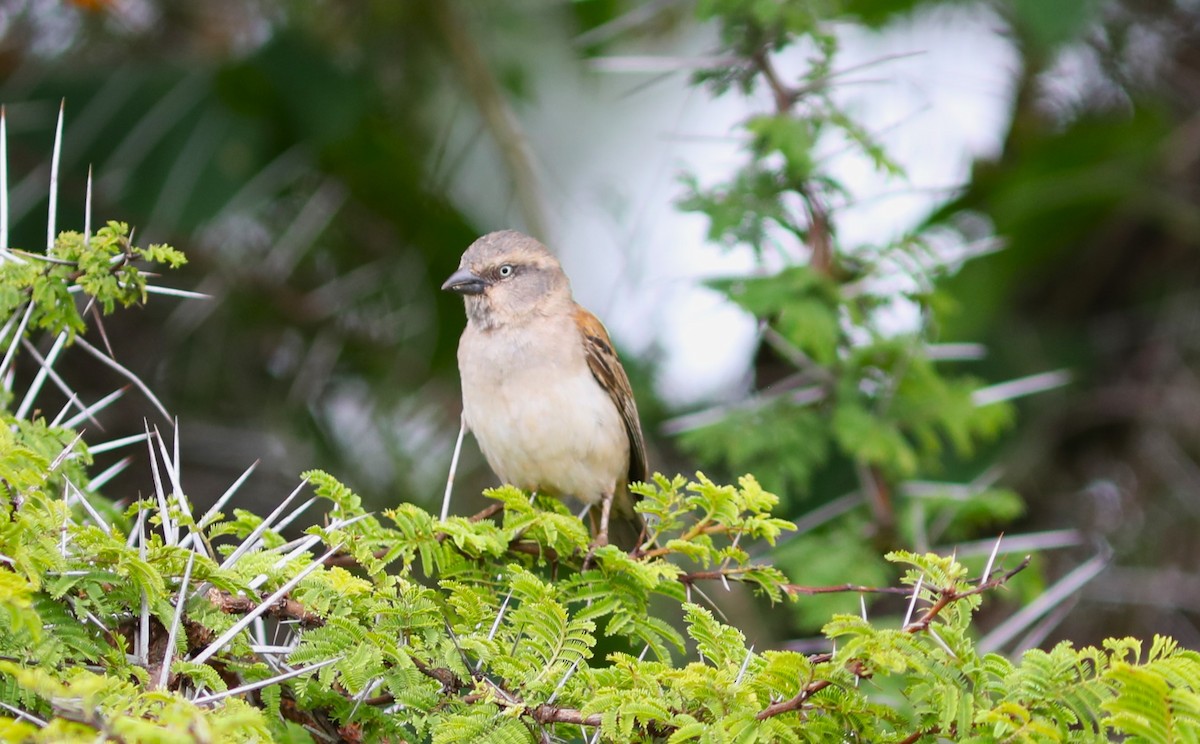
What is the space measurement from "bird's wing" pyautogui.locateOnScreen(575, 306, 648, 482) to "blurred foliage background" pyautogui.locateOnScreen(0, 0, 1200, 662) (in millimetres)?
1447

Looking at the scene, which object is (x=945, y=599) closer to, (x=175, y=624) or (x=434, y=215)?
(x=175, y=624)

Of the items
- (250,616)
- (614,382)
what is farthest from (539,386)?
(250,616)

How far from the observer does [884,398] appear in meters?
5.45

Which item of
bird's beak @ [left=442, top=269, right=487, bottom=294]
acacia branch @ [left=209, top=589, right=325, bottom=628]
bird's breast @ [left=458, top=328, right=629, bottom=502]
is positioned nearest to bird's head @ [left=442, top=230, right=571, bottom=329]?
bird's beak @ [left=442, top=269, right=487, bottom=294]

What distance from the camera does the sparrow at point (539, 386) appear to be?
16.1 feet

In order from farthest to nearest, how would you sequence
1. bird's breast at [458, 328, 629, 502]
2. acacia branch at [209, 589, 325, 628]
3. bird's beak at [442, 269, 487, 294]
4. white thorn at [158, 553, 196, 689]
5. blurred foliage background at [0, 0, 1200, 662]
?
1. blurred foliage background at [0, 0, 1200, 662]
2. bird's beak at [442, 269, 487, 294]
3. bird's breast at [458, 328, 629, 502]
4. acacia branch at [209, 589, 325, 628]
5. white thorn at [158, 553, 196, 689]

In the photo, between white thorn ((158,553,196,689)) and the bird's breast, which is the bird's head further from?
white thorn ((158,553,196,689))

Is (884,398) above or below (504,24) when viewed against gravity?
below

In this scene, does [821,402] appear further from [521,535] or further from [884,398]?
[521,535]

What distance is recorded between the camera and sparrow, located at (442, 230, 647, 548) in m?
4.90

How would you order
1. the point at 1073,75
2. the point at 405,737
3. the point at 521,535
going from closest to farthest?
the point at 405,737 → the point at 521,535 → the point at 1073,75

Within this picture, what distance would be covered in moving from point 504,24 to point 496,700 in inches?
240

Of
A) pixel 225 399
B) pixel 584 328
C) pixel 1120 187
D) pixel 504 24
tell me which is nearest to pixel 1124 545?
pixel 1120 187

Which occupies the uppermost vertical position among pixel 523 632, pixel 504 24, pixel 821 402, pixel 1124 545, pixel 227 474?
pixel 504 24
